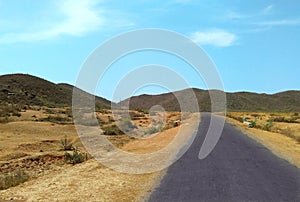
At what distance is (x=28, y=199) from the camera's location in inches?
428

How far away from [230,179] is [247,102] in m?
156

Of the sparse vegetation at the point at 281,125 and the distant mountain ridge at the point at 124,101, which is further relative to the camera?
the distant mountain ridge at the point at 124,101

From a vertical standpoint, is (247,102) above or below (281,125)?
above

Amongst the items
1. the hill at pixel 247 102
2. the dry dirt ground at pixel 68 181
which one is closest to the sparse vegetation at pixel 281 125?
the dry dirt ground at pixel 68 181

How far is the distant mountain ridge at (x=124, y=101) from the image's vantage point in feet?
308

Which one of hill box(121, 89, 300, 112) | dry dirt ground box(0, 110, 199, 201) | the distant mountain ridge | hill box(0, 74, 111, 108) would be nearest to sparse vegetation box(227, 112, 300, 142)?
the distant mountain ridge

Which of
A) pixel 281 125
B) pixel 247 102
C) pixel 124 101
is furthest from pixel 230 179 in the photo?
pixel 247 102

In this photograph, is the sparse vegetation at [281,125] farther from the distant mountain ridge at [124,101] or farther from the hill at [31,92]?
the hill at [31,92]

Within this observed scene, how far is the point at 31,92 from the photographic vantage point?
102m

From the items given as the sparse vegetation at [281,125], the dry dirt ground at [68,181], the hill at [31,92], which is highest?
the hill at [31,92]

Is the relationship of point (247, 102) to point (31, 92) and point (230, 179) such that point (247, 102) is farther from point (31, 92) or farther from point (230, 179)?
point (230, 179)

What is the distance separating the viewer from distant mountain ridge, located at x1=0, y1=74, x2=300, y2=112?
308 ft

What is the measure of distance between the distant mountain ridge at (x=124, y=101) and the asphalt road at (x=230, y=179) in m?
40.7

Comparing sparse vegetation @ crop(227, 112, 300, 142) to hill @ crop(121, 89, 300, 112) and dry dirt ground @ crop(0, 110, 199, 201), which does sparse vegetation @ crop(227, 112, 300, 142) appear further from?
hill @ crop(121, 89, 300, 112)
